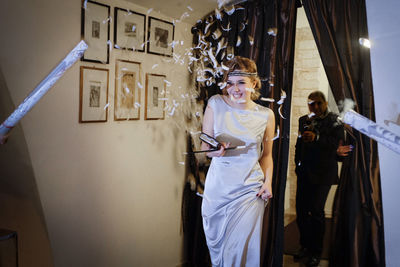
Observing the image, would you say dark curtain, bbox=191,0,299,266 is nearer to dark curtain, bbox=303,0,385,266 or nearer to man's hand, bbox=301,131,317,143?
dark curtain, bbox=303,0,385,266

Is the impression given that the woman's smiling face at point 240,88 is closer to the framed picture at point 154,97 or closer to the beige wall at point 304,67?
the framed picture at point 154,97

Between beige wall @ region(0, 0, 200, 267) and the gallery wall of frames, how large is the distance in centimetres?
3

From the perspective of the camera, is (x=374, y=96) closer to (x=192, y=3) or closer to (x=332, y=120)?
(x=332, y=120)

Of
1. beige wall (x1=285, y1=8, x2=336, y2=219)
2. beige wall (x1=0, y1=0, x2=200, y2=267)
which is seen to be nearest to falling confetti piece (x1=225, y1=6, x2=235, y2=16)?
beige wall (x1=0, y1=0, x2=200, y2=267)

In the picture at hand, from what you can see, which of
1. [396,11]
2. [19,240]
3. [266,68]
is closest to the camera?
[19,240]

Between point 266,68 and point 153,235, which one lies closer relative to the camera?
point 266,68

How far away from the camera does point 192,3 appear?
2666 millimetres

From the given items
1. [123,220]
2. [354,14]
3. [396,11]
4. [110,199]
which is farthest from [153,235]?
[396,11]

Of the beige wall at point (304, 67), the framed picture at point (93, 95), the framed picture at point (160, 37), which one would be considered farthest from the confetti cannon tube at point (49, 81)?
the beige wall at point (304, 67)

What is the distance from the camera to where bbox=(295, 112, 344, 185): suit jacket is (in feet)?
8.76

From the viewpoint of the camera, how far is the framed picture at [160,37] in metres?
2.61

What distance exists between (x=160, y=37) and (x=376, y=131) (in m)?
1.56

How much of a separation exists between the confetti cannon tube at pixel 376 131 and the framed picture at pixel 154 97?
1.36 m

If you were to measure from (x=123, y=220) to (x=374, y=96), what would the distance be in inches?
68.9
